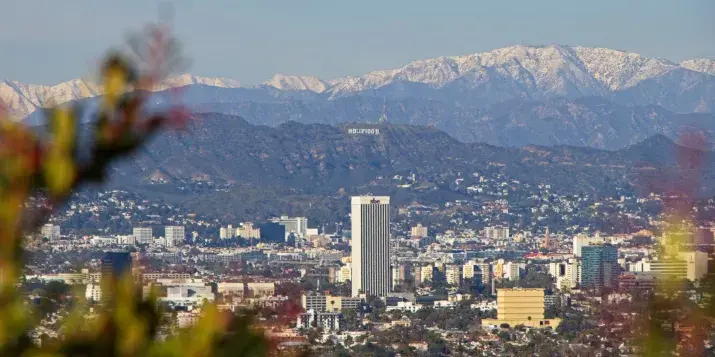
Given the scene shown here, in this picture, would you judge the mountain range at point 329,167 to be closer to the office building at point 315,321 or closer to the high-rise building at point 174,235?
the high-rise building at point 174,235

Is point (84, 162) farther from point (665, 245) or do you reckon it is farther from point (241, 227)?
point (241, 227)

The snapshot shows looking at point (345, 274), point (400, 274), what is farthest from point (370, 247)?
point (345, 274)

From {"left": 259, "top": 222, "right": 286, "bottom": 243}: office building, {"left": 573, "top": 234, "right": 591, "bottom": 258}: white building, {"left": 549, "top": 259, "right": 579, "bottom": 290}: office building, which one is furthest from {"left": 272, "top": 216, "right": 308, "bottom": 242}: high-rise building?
{"left": 549, "top": 259, "right": 579, "bottom": 290}: office building

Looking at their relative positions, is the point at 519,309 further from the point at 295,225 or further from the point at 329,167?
the point at 329,167

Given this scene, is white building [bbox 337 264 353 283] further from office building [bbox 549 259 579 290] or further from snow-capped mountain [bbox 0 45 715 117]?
snow-capped mountain [bbox 0 45 715 117]

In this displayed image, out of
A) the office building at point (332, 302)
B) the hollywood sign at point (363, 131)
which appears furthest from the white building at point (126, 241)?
the hollywood sign at point (363, 131)
